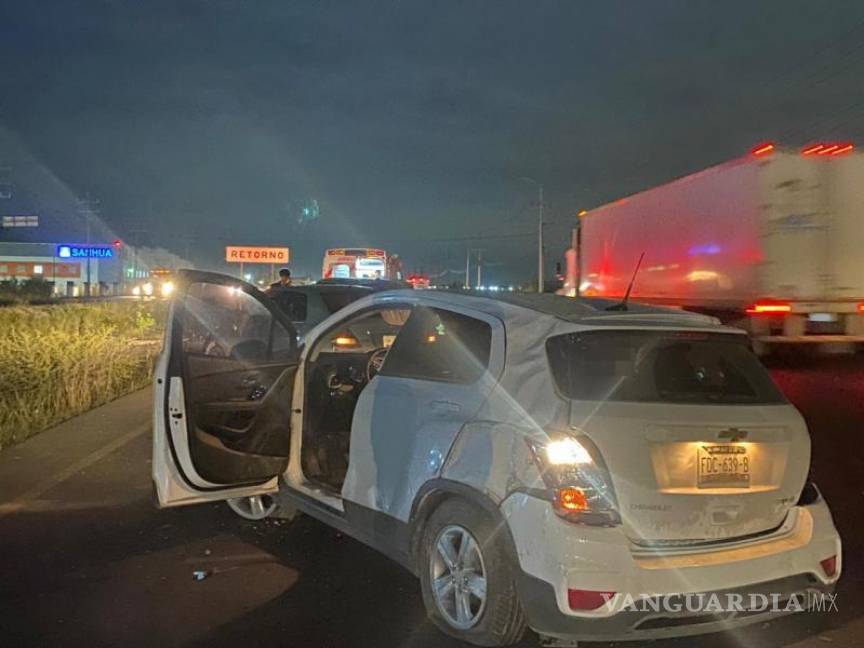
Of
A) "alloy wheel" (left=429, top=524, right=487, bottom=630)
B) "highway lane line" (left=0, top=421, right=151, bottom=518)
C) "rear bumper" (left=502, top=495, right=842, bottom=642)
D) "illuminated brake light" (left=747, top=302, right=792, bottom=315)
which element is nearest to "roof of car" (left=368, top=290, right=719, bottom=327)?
"rear bumper" (left=502, top=495, right=842, bottom=642)

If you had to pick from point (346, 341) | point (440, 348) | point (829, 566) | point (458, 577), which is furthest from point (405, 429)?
point (346, 341)

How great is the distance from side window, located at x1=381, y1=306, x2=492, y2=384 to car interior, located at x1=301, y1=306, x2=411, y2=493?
199 millimetres

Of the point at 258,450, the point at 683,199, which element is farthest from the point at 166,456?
the point at 683,199

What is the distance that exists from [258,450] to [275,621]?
129 centimetres

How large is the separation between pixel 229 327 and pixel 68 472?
77.3 inches

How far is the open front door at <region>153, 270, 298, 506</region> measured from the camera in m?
5.41

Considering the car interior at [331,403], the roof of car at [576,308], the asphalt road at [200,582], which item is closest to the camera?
the roof of car at [576,308]

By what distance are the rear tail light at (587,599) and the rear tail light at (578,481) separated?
0.94 ft

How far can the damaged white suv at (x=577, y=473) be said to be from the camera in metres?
3.79

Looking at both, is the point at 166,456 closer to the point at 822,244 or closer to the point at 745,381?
the point at 745,381

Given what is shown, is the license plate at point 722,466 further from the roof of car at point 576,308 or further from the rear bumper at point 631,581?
the roof of car at point 576,308

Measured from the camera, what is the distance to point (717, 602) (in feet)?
12.6

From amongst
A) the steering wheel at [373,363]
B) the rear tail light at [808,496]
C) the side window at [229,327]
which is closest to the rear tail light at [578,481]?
the rear tail light at [808,496]

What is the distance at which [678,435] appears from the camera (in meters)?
3.95
